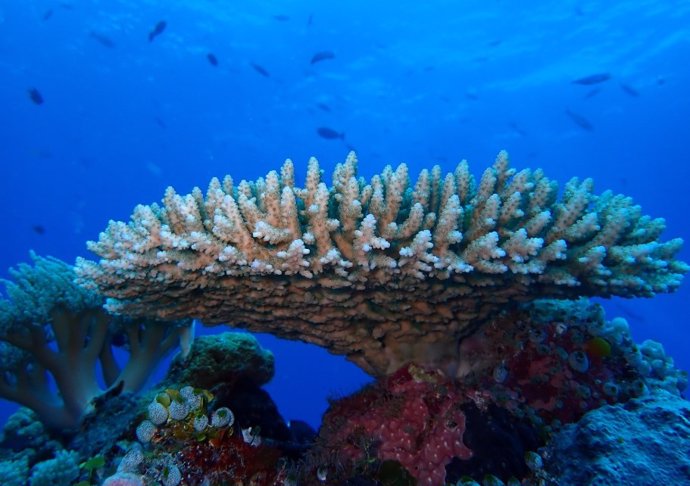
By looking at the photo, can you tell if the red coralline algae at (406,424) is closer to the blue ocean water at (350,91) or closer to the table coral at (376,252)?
the table coral at (376,252)

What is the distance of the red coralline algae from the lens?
9.39 feet

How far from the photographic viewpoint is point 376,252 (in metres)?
3.03

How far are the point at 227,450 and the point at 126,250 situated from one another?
61.1 inches

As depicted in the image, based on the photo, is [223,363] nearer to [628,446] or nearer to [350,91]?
[628,446]

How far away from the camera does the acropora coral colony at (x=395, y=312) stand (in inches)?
108

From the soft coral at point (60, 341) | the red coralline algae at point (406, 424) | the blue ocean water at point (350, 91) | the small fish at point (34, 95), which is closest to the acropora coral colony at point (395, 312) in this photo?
the red coralline algae at point (406, 424)

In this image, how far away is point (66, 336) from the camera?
4777 mm

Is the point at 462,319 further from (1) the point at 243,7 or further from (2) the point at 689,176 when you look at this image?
(2) the point at 689,176

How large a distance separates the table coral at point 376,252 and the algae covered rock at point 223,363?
67 cm

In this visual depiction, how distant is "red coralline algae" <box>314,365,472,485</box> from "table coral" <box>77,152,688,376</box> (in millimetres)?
358

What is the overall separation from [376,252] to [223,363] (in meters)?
2.07

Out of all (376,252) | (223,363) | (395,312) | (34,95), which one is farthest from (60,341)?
(34,95)

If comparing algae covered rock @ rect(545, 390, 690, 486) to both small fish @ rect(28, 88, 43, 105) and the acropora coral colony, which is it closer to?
the acropora coral colony

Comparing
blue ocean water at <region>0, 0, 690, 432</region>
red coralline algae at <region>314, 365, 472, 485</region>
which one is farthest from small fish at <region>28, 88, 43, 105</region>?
red coralline algae at <region>314, 365, 472, 485</region>
